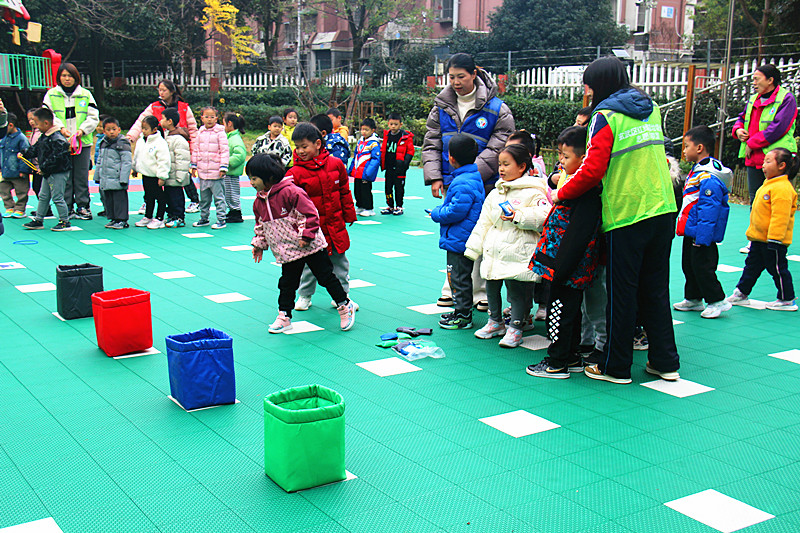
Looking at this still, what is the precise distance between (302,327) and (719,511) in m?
3.62

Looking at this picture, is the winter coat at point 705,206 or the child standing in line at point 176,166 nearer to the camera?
the winter coat at point 705,206

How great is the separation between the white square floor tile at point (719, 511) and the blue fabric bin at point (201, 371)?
7.92 feet

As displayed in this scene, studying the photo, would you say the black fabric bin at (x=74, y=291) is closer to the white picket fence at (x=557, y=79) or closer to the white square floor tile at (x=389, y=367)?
the white square floor tile at (x=389, y=367)

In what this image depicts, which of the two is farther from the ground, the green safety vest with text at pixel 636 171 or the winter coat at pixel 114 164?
the green safety vest with text at pixel 636 171

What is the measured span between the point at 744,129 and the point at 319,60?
41276 mm

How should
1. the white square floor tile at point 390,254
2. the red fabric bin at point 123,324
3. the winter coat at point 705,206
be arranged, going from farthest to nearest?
the white square floor tile at point 390,254
the winter coat at point 705,206
the red fabric bin at point 123,324

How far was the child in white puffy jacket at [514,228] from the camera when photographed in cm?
523

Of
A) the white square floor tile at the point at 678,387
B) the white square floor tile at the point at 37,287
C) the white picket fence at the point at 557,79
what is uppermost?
the white picket fence at the point at 557,79

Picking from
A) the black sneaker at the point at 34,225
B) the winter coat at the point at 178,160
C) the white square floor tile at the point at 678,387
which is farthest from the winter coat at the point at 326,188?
the black sneaker at the point at 34,225

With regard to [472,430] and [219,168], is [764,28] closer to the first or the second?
[219,168]

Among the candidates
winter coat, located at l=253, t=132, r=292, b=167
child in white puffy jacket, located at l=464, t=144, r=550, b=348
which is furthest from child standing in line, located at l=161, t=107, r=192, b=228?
child in white puffy jacket, located at l=464, t=144, r=550, b=348

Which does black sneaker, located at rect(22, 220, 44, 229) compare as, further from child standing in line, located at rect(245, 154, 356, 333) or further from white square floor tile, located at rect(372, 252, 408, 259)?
child standing in line, located at rect(245, 154, 356, 333)

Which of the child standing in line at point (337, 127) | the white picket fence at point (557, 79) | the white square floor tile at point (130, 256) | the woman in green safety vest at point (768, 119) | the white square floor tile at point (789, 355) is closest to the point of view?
the white square floor tile at point (789, 355)

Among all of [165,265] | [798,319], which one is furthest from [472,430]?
[165,265]
